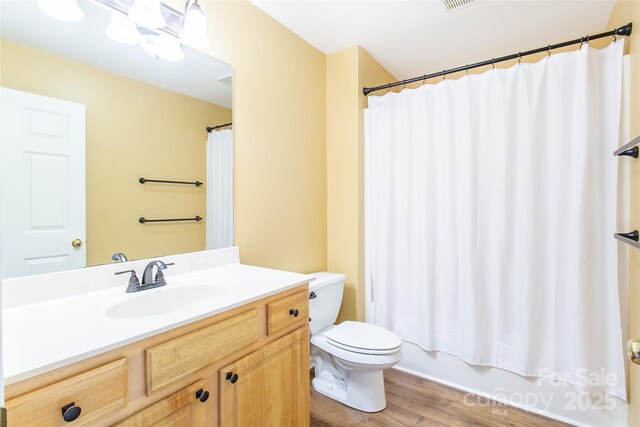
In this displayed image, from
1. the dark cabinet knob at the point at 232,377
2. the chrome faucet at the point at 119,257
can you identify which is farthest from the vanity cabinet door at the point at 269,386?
the chrome faucet at the point at 119,257

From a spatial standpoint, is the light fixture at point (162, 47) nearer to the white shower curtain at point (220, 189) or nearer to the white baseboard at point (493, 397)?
the white shower curtain at point (220, 189)

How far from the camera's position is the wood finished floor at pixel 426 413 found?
165 centimetres

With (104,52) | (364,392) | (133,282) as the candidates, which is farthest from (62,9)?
(364,392)

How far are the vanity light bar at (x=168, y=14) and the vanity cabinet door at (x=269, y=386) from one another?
1472 mm

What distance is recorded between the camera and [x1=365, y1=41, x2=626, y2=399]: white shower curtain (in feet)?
5.15

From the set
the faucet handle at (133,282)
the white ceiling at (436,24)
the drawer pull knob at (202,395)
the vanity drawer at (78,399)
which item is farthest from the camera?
the white ceiling at (436,24)

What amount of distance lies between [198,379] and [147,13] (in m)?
1.40

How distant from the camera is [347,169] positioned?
231 cm

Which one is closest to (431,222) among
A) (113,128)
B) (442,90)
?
(442,90)

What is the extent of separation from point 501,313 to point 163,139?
209 centimetres

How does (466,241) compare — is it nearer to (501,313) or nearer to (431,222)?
(431,222)

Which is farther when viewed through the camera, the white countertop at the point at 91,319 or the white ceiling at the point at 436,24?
the white ceiling at the point at 436,24

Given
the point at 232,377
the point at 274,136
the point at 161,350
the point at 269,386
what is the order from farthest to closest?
the point at 274,136, the point at 269,386, the point at 232,377, the point at 161,350

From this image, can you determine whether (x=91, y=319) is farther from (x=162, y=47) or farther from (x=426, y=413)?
(x=426, y=413)
